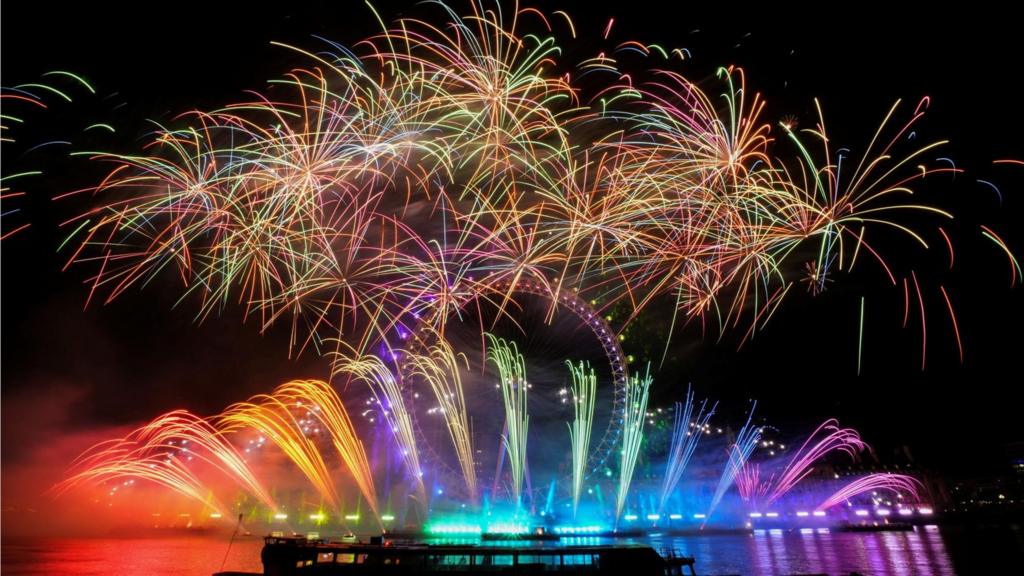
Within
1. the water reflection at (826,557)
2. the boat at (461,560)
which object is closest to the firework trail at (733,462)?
the water reflection at (826,557)

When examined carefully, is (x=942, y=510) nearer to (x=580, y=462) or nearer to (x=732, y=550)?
(x=732, y=550)

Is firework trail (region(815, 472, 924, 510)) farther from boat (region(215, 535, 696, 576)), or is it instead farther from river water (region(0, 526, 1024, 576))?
boat (region(215, 535, 696, 576))

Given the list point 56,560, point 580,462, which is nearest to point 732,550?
point 580,462

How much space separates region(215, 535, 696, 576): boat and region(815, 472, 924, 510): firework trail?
112 m

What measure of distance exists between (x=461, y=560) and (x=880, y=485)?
125m

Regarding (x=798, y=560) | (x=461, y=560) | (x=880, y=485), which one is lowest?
(x=461, y=560)

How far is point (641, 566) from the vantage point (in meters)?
33.4

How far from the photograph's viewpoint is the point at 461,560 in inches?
1524

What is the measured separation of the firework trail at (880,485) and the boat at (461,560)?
11186 cm

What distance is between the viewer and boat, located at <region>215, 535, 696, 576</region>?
33.8 m

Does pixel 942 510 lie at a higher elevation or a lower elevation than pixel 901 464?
lower

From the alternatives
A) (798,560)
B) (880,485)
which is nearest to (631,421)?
(798,560)

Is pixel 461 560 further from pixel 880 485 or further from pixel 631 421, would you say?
pixel 880 485

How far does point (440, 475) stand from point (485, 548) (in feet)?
115
